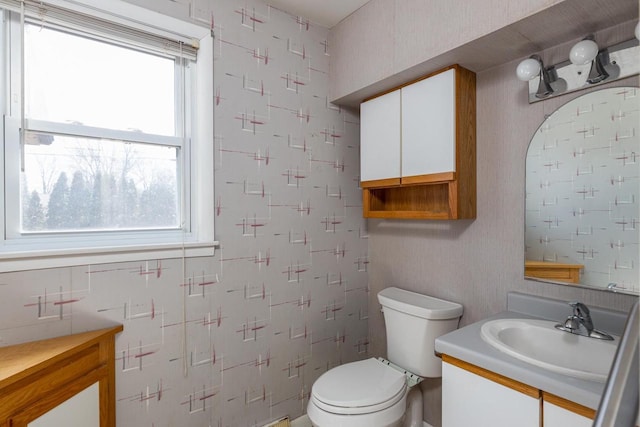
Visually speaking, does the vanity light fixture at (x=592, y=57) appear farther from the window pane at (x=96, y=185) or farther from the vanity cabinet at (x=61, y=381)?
the vanity cabinet at (x=61, y=381)

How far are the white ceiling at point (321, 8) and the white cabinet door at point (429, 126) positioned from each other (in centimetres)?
59

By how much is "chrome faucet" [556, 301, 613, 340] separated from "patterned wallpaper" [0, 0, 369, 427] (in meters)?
1.21

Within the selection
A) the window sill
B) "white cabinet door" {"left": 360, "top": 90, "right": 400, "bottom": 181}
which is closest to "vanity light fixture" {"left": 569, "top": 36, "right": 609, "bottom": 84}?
"white cabinet door" {"left": 360, "top": 90, "right": 400, "bottom": 181}

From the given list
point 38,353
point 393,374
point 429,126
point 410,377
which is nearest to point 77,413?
point 38,353

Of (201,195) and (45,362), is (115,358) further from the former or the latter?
(201,195)

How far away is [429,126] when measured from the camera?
1653 millimetres

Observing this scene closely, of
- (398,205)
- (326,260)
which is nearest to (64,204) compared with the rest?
(326,260)

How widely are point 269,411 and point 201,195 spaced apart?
4.10ft

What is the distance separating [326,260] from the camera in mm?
2109

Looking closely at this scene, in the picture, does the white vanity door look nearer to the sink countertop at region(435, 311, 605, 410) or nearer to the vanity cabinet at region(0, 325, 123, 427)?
the vanity cabinet at region(0, 325, 123, 427)

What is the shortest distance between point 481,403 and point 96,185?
1.75 m

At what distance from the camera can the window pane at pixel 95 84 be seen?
1368 millimetres

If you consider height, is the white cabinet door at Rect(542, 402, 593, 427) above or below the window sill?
below

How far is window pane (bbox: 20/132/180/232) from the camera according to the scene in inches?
53.9
